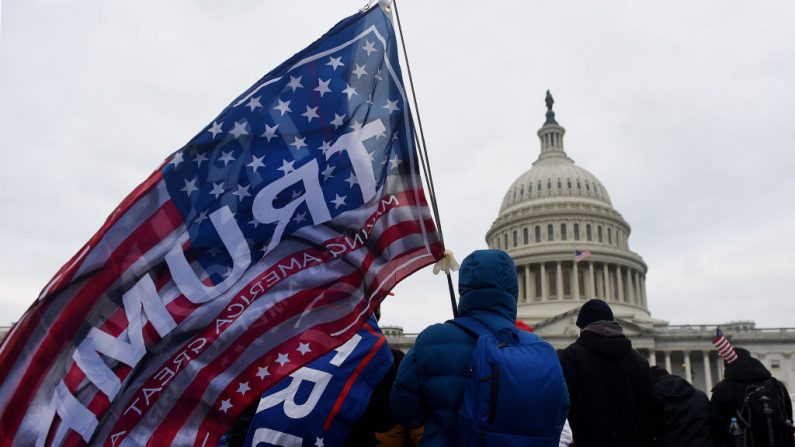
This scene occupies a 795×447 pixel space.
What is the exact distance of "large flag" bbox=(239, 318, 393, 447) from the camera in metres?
5.16

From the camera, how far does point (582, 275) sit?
250 ft

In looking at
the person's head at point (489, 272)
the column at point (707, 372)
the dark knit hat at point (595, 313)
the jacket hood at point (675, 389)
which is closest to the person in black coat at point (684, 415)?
the jacket hood at point (675, 389)

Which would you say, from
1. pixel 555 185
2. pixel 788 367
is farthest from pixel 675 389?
pixel 555 185

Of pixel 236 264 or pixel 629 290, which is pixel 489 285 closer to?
pixel 236 264

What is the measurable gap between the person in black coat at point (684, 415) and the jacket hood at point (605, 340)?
1974mm

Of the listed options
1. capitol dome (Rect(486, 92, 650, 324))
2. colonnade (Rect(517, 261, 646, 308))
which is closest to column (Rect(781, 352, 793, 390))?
capitol dome (Rect(486, 92, 650, 324))

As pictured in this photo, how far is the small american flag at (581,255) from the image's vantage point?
71750 mm

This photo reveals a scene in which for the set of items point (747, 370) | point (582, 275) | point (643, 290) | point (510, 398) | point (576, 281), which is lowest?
point (510, 398)

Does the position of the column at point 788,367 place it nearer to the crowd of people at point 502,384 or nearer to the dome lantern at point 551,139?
the dome lantern at point 551,139

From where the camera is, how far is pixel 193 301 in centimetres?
446

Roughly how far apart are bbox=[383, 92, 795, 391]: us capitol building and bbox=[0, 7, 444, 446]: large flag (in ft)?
193

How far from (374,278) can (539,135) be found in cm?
9150

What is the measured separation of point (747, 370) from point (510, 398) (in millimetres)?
6464

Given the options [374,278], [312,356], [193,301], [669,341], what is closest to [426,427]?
[312,356]
